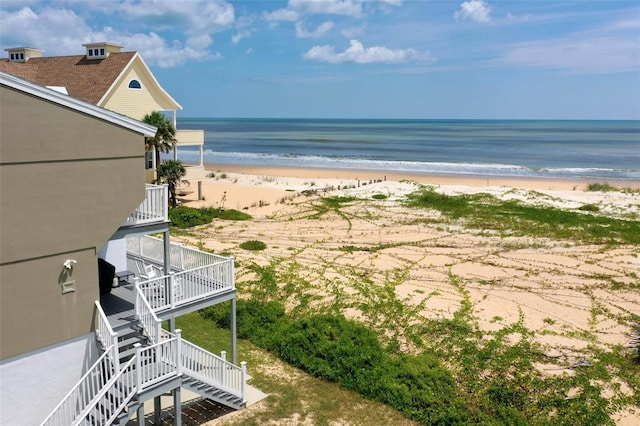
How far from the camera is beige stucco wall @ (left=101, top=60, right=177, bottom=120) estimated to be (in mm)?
28625

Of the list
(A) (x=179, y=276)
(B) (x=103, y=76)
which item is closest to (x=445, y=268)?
(A) (x=179, y=276)

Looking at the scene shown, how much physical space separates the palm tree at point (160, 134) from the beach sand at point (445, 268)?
572 cm

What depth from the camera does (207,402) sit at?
14578mm

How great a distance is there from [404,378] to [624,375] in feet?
19.7

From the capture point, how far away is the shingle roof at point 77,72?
28.2 metres

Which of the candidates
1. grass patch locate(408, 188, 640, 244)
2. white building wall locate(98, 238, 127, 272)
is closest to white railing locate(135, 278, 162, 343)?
white building wall locate(98, 238, 127, 272)

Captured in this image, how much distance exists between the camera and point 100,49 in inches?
1215

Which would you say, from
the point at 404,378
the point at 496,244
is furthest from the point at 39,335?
the point at 496,244

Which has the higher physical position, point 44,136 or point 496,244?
point 44,136

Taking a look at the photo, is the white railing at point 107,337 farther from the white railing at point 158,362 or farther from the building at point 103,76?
the building at point 103,76

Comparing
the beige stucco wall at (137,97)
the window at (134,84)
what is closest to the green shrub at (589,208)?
the beige stucco wall at (137,97)

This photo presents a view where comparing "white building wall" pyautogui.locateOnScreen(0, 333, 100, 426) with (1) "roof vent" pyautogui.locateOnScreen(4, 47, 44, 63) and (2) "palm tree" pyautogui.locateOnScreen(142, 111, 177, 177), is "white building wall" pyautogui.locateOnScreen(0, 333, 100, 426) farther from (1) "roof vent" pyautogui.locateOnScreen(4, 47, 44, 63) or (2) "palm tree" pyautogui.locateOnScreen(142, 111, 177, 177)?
(1) "roof vent" pyautogui.locateOnScreen(4, 47, 44, 63)

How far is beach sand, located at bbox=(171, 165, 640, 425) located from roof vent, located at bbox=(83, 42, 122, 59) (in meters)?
11.0

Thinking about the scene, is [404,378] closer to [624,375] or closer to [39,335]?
[624,375]
